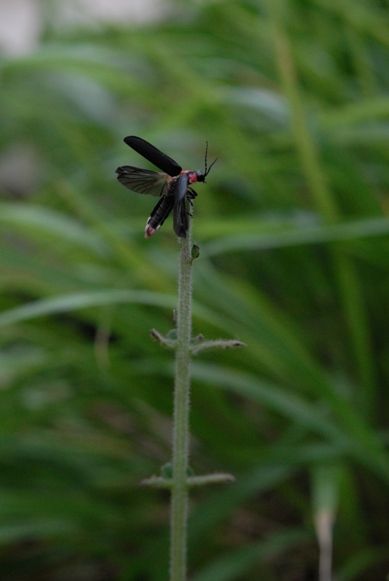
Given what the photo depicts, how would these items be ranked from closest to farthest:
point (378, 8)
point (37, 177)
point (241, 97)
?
point (241, 97), point (378, 8), point (37, 177)

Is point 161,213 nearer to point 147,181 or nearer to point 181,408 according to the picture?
point 147,181

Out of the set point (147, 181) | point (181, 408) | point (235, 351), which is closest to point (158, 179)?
point (147, 181)

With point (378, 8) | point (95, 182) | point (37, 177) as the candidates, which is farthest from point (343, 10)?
point (37, 177)

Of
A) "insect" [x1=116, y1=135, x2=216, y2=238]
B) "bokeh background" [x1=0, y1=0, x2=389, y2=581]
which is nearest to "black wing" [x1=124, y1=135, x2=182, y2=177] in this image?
"insect" [x1=116, y1=135, x2=216, y2=238]

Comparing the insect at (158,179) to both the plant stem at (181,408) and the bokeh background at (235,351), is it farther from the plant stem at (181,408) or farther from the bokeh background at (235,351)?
the bokeh background at (235,351)

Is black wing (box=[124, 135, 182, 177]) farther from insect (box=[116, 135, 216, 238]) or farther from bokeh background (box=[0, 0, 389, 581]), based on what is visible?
bokeh background (box=[0, 0, 389, 581])

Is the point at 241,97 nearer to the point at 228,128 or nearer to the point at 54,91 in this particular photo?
the point at 228,128
